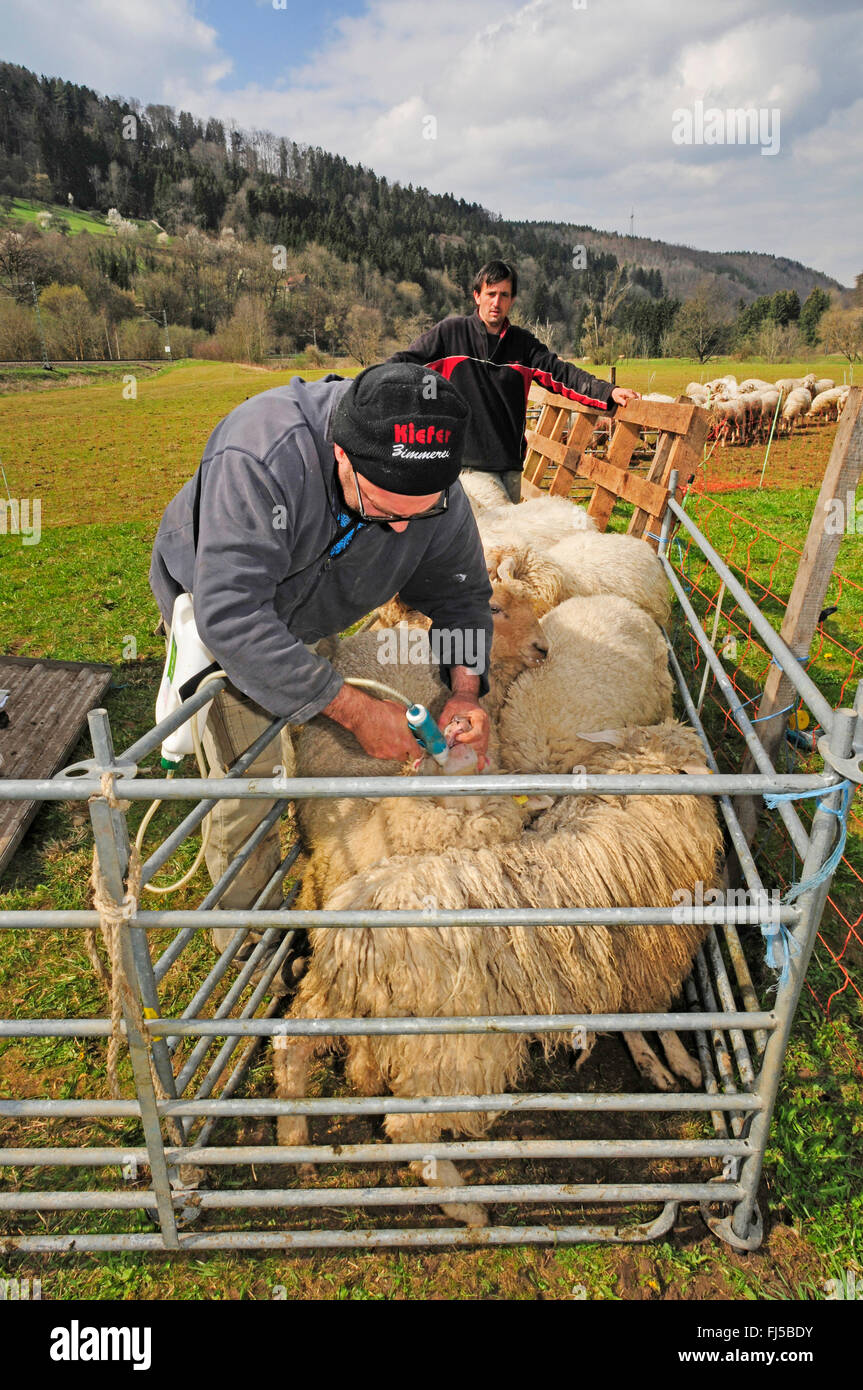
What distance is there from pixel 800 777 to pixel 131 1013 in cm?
179

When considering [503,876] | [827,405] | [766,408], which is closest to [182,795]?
[503,876]

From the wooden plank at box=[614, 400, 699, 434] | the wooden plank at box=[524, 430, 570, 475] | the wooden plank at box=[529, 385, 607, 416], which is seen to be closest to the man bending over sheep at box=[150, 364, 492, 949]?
the wooden plank at box=[614, 400, 699, 434]

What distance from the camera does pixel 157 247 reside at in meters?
65.6

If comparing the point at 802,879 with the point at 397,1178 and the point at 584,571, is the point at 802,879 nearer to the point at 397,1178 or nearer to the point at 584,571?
the point at 397,1178

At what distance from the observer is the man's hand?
2.41 metres

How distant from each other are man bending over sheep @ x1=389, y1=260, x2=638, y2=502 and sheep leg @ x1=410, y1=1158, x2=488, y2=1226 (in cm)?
459

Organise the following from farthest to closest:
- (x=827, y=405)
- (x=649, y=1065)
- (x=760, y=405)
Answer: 1. (x=827, y=405)
2. (x=760, y=405)
3. (x=649, y=1065)

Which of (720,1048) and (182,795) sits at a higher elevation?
(182,795)

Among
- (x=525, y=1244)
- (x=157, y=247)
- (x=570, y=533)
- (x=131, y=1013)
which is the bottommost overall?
(x=525, y=1244)

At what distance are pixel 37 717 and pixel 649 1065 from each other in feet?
14.8

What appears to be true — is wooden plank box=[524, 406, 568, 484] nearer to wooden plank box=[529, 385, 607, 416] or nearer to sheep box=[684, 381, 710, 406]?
wooden plank box=[529, 385, 607, 416]

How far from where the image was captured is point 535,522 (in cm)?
525

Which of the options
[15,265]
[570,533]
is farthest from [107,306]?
[570,533]
